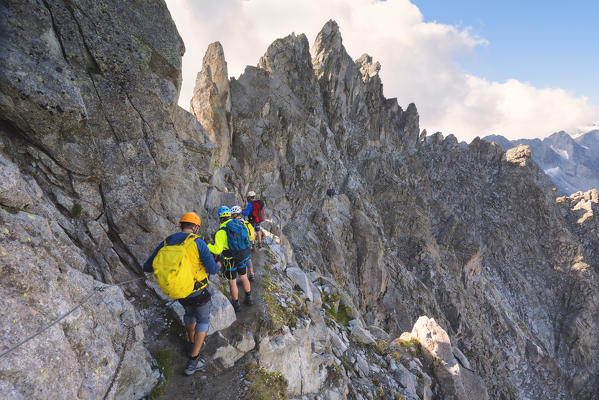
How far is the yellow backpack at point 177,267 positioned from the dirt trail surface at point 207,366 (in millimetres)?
2160

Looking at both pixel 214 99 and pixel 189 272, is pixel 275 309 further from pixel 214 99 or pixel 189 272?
pixel 214 99

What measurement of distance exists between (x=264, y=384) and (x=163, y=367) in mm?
2706

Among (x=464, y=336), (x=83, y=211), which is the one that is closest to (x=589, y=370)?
(x=464, y=336)

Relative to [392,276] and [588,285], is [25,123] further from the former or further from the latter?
[588,285]

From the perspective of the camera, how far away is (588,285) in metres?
88.0

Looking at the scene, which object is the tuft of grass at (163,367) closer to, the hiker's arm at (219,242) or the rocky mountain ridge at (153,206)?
the rocky mountain ridge at (153,206)

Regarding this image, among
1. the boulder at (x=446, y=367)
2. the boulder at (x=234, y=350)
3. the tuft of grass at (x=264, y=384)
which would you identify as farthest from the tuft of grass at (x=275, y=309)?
the boulder at (x=446, y=367)

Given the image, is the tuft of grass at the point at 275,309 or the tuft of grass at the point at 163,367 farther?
the tuft of grass at the point at 275,309

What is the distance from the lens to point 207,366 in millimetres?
7141

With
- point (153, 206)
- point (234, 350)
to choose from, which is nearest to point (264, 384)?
point (234, 350)

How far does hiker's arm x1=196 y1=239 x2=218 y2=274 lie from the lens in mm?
6469

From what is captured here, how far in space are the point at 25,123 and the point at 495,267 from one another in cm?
11628

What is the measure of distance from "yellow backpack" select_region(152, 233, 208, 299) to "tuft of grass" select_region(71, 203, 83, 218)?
4120mm

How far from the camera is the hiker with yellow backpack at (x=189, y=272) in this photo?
5.99 metres
